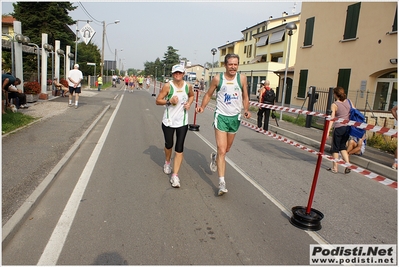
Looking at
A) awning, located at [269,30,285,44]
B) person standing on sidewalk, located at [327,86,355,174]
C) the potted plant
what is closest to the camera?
person standing on sidewalk, located at [327,86,355,174]

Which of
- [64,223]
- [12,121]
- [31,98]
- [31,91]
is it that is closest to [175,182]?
[64,223]

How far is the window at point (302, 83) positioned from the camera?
68.9 ft

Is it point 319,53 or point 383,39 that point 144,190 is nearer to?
point 383,39

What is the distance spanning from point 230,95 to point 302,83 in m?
18.3

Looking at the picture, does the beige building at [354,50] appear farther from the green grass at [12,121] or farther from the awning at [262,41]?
the awning at [262,41]

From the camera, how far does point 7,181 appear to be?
4582 mm

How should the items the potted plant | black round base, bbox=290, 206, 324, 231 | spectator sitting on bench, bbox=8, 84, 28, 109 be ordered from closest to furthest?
1. black round base, bbox=290, 206, 324, 231
2. spectator sitting on bench, bbox=8, 84, 28, 109
3. the potted plant

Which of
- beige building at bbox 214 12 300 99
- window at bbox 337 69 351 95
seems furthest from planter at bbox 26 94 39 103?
beige building at bbox 214 12 300 99

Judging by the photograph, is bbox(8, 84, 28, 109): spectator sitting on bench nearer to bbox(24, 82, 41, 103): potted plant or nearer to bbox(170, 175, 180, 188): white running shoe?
bbox(24, 82, 41, 103): potted plant

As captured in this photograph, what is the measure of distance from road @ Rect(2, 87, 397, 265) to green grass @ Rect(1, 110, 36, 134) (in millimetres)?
2712

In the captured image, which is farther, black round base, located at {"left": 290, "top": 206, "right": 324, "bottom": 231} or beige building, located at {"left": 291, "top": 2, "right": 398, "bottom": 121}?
beige building, located at {"left": 291, "top": 2, "right": 398, "bottom": 121}

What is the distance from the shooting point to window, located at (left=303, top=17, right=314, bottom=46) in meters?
20.3

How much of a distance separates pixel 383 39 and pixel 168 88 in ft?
46.3

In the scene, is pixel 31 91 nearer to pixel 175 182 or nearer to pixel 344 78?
pixel 175 182
